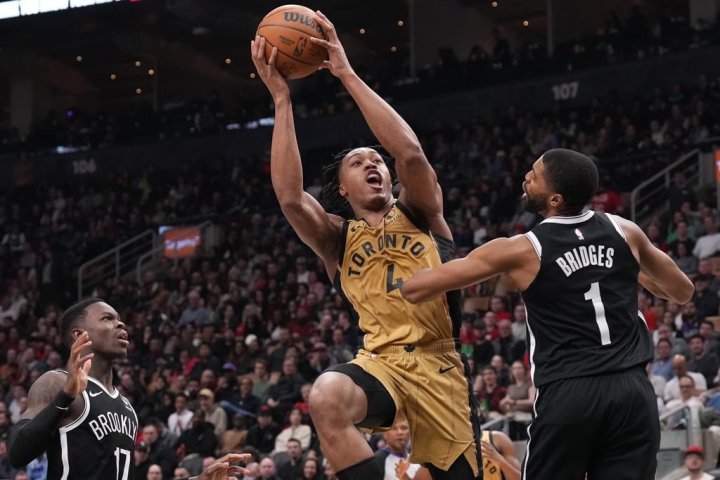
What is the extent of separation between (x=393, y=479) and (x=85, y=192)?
1983 cm

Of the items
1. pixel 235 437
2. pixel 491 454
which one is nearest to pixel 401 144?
pixel 491 454

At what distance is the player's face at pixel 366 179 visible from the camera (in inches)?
243

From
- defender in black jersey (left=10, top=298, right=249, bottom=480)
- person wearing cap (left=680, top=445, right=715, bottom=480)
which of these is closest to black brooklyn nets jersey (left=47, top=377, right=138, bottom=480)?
defender in black jersey (left=10, top=298, right=249, bottom=480)

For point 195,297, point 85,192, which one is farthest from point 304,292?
point 85,192

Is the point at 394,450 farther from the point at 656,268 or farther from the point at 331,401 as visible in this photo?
the point at 656,268

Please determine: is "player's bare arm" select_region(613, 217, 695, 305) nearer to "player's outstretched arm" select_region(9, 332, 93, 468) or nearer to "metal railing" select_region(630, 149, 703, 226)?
"player's outstretched arm" select_region(9, 332, 93, 468)

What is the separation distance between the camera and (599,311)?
507 centimetres

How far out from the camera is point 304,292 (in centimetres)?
2014

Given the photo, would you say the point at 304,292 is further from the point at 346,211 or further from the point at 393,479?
the point at 346,211

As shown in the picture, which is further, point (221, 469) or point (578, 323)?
point (221, 469)

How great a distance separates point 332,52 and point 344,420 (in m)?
1.88

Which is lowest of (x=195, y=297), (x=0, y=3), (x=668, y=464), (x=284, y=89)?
(x=668, y=464)

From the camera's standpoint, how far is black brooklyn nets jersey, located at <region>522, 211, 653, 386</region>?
5.05m

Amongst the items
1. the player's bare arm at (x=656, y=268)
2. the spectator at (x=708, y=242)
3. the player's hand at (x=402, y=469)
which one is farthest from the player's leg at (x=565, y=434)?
the spectator at (x=708, y=242)
